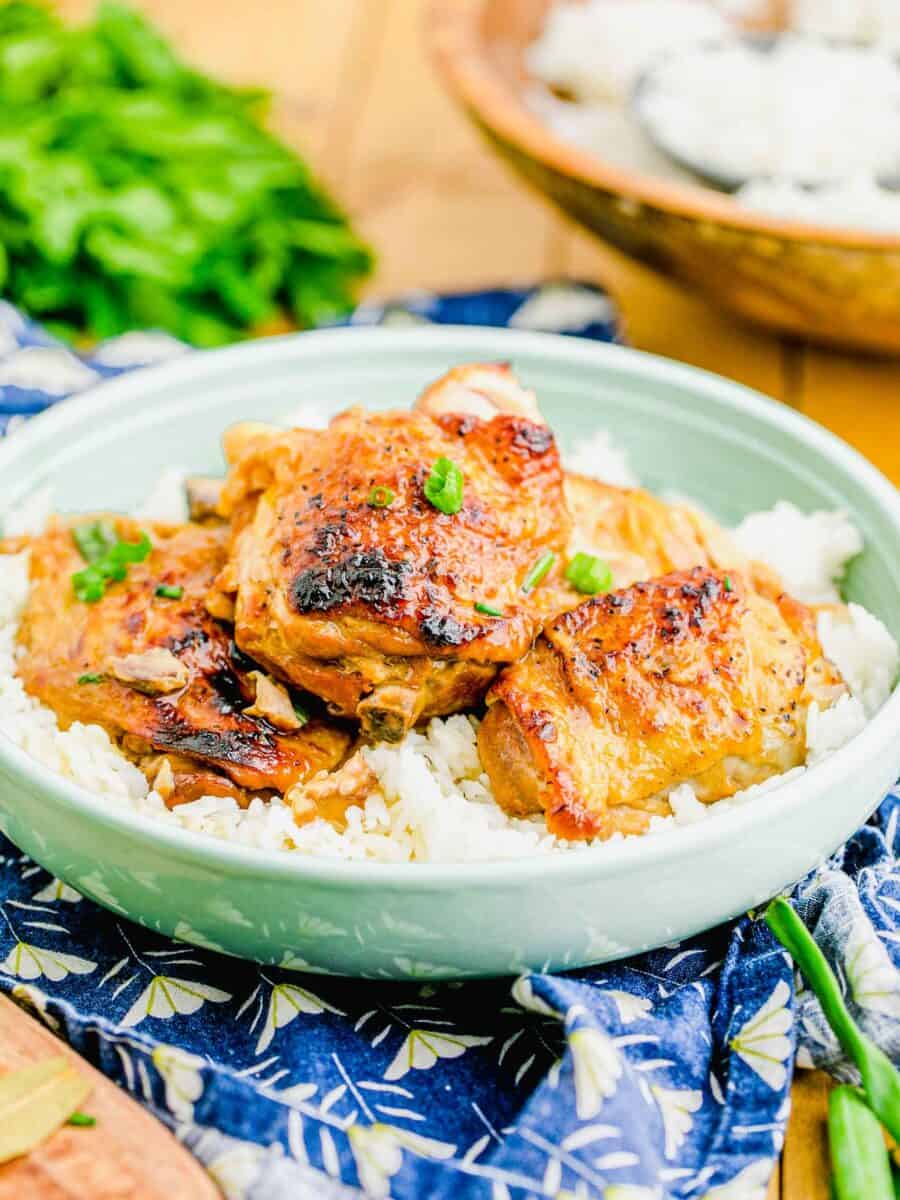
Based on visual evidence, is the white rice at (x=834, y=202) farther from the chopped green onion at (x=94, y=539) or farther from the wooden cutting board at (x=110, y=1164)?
the wooden cutting board at (x=110, y=1164)

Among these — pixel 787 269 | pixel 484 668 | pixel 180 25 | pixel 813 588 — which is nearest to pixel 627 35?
pixel 787 269

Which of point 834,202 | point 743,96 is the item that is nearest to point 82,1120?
point 834,202

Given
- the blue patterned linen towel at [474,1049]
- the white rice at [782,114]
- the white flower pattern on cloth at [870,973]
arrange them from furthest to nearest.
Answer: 1. the white rice at [782,114]
2. the white flower pattern on cloth at [870,973]
3. the blue patterned linen towel at [474,1049]

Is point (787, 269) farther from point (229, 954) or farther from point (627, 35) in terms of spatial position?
point (229, 954)

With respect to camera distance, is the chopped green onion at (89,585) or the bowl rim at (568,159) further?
the bowl rim at (568,159)

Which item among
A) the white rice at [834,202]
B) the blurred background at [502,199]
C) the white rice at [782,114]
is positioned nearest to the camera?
the blurred background at [502,199]

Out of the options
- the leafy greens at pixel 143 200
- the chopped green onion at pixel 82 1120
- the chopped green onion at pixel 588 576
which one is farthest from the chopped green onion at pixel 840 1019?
the leafy greens at pixel 143 200

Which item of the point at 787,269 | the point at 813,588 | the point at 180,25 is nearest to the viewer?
the point at 813,588

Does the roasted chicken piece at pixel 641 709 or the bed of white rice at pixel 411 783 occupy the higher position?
the roasted chicken piece at pixel 641 709
